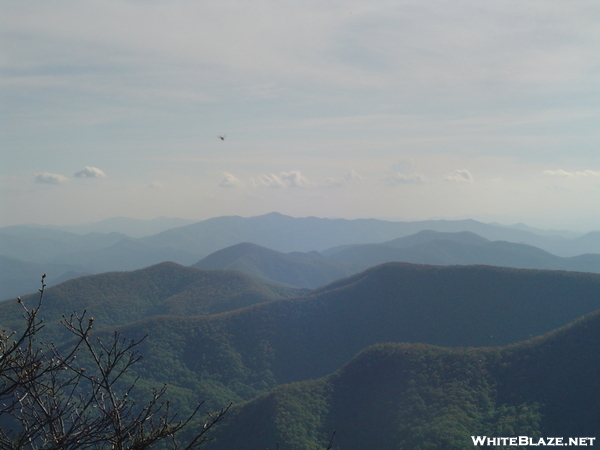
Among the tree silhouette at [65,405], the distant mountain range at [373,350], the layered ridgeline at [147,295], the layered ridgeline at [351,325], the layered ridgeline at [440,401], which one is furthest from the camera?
the layered ridgeline at [147,295]

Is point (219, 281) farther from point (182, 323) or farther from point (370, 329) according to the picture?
point (370, 329)

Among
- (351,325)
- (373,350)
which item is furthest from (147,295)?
(373,350)

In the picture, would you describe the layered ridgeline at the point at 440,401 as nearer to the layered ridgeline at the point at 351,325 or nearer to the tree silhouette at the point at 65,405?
the layered ridgeline at the point at 351,325

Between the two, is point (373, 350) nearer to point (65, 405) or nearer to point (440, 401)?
point (440, 401)

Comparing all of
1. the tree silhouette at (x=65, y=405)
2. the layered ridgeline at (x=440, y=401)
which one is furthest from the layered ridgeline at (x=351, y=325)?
the tree silhouette at (x=65, y=405)

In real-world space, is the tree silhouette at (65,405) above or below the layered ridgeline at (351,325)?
above

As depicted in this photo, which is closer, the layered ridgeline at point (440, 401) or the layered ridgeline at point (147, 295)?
the layered ridgeline at point (440, 401)

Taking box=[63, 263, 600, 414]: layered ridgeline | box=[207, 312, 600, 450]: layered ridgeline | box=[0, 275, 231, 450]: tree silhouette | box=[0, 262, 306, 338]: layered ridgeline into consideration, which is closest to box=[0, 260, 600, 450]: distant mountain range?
box=[207, 312, 600, 450]: layered ridgeline

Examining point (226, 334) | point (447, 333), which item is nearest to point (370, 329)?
point (447, 333)
